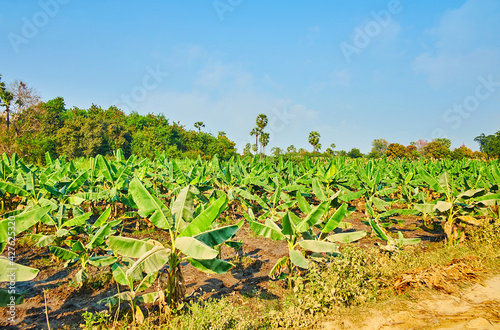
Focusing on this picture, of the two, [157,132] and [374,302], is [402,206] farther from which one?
[157,132]

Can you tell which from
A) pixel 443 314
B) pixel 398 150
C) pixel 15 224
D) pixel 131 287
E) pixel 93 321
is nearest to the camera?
pixel 93 321

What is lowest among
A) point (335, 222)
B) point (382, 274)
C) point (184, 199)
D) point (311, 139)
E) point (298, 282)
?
point (382, 274)

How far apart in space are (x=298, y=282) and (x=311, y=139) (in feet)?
224

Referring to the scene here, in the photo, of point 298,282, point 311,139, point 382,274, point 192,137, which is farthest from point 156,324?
point 311,139

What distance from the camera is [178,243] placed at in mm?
2965

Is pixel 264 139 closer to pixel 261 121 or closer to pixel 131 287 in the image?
pixel 261 121

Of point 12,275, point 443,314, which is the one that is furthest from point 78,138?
point 443,314

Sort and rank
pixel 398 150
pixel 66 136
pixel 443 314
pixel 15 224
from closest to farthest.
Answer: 1. pixel 15 224
2. pixel 443 314
3. pixel 66 136
4. pixel 398 150

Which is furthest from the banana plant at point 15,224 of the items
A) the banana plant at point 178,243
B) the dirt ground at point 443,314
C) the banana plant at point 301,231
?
the dirt ground at point 443,314

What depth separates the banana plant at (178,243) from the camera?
282 centimetres

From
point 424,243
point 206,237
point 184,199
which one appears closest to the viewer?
point 206,237

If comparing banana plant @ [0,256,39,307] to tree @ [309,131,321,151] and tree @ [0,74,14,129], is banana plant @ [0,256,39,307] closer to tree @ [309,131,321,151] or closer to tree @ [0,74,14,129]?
tree @ [0,74,14,129]

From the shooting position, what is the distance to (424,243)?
733 cm

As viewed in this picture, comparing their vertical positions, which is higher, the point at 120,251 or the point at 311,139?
the point at 311,139
